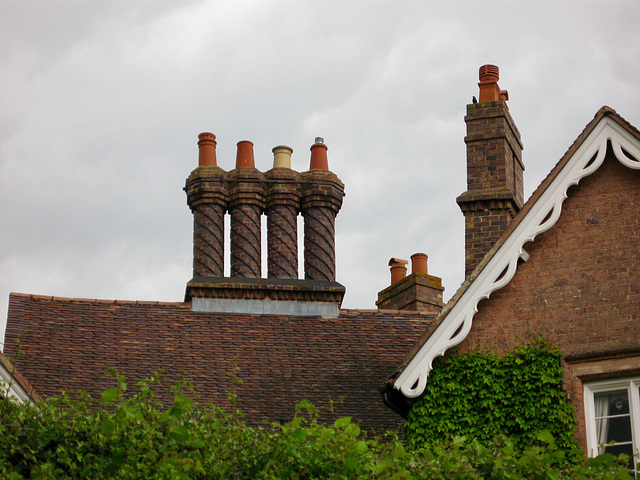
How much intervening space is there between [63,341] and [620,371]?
795 centimetres

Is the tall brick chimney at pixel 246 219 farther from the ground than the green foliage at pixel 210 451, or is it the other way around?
the tall brick chimney at pixel 246 219

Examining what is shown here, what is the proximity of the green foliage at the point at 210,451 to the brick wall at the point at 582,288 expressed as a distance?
291 cm

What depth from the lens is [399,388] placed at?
1273 centimetres

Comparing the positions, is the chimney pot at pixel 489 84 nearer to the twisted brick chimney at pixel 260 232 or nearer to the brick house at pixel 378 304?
the brick house at pixel 378 304

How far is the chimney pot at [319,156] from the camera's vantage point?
19.5m

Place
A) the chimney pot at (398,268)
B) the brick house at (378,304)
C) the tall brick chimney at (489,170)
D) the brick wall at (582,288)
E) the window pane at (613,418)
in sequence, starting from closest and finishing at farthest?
the window pane at (613,418) < the brick wall at (582,288) < the brick house at (378,304) < the tall brick chimney at (489,170) < the chimney pot at (398,268)

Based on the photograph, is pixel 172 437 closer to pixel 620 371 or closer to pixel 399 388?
pixel 399 388

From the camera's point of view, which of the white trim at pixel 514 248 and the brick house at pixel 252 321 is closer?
the white trim at pixel 514 248

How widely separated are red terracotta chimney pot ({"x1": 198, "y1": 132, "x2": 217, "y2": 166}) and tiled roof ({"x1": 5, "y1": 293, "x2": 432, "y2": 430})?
291 cm

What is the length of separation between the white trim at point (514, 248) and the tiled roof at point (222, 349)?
199cm

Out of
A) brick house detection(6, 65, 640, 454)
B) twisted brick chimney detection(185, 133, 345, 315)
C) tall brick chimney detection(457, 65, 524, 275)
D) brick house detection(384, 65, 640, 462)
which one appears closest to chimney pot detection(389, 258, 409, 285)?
brick house detection(6, 65, 640, 454)

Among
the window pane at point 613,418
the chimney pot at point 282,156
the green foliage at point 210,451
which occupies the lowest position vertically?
the green foliage at point 210,451

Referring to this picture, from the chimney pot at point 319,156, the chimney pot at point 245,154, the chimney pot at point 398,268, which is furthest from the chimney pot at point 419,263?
the chimney pot at point 245,154

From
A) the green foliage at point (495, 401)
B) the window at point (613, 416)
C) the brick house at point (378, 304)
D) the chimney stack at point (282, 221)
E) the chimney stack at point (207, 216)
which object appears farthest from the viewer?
the chimney stack at point (282, 221)
